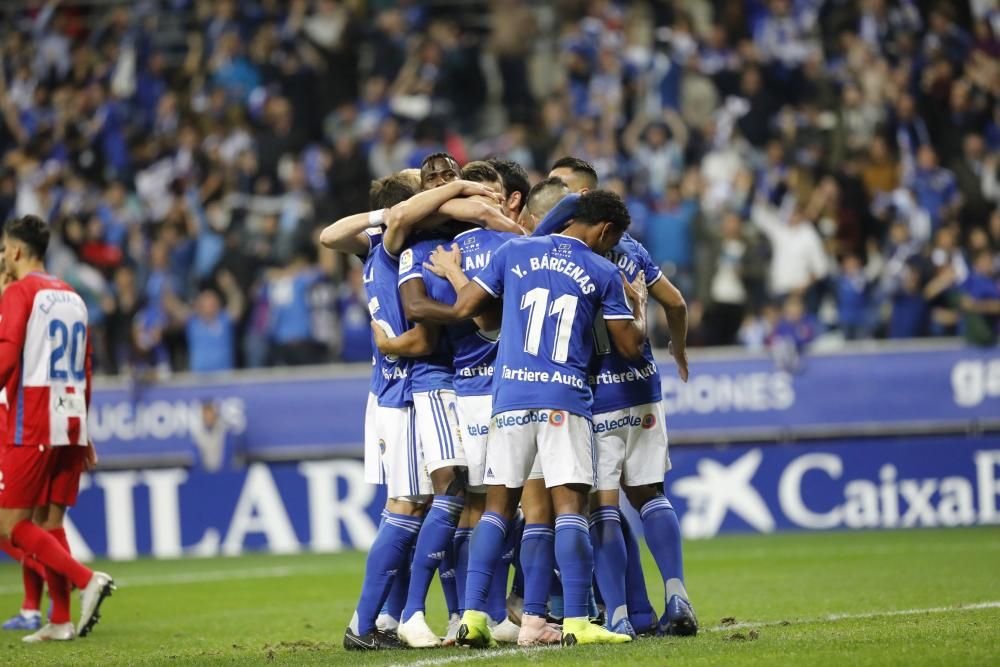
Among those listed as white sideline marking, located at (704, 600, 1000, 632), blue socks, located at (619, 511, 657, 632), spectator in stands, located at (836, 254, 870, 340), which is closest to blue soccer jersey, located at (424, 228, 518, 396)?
blue socks, located at (619, 511, 657, 632)

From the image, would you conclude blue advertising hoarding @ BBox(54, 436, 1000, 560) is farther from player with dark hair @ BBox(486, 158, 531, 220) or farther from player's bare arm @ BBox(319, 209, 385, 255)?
player's bare arm @ BBox(319, 209, 385, 255)

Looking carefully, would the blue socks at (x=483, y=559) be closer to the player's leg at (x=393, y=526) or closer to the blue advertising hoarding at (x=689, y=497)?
the player's leg at (x=393, y=526)

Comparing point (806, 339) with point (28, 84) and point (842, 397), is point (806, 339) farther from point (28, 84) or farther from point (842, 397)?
point (28, 84)

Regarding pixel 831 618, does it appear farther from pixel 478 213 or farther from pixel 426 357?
pixel 478 213

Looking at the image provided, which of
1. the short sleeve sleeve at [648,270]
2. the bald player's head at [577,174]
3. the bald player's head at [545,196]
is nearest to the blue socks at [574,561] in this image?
the short sleeve sleeve at [648,270]

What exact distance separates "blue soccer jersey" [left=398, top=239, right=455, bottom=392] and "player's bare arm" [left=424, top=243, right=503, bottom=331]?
8 cm

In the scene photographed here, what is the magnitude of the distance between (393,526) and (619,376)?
1450 mm

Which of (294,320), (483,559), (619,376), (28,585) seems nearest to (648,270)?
(619,376)

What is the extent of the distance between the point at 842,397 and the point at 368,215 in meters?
9.62

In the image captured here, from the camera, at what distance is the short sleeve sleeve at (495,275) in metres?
7.70

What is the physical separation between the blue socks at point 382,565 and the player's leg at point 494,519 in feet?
1.70

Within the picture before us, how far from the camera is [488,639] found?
7.57 metres

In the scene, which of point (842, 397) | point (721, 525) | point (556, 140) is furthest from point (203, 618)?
point (556, 140)

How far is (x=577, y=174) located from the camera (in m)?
8.45
